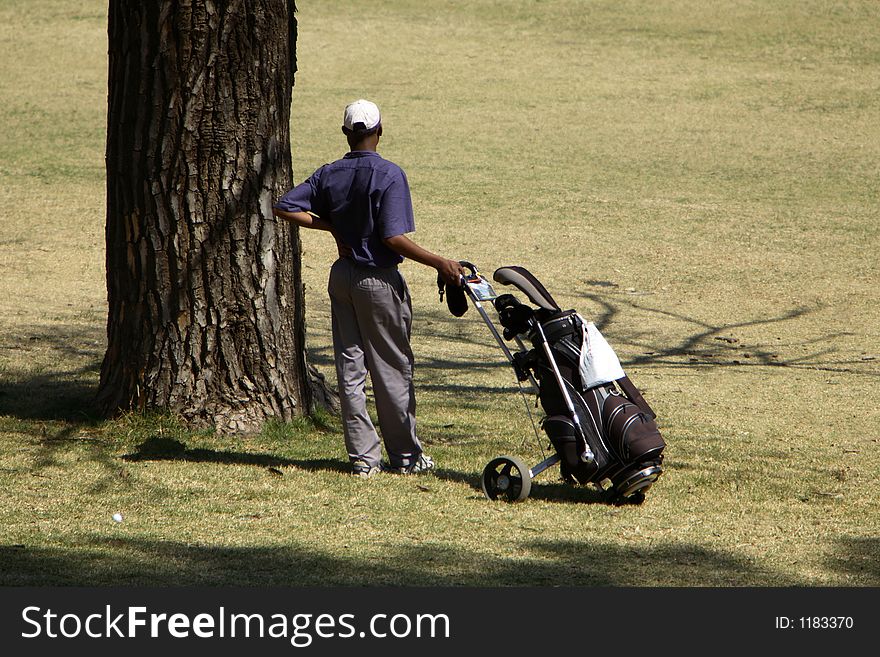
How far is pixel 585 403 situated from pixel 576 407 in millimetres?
48

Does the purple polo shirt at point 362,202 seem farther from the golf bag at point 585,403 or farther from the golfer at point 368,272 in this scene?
the golf bag at point 585,403

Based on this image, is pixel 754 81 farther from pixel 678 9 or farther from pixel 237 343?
pixel 237 343

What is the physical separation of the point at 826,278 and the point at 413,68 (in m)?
16.3

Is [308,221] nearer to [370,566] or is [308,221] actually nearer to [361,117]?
[361,117]

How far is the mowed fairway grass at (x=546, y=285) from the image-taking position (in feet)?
16.6

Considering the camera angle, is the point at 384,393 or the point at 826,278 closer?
the point at 384,393

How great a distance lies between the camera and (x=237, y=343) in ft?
22.3

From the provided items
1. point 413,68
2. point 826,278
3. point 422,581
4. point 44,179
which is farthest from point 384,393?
point 413,68

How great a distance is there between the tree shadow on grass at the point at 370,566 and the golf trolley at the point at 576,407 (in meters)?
0.58

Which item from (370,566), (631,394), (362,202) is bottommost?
(370,566)

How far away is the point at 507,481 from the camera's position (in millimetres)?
5758

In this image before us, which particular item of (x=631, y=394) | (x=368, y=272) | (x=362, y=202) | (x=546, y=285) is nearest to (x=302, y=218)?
(x=362, y=202)

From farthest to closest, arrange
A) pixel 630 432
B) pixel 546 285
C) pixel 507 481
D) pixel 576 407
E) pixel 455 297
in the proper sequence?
pixel 546 285
pixel 455 297
pixel 507 481
pixel 576 407
pixel 630 432

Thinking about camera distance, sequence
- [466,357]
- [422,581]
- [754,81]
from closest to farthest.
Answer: [422,581]
[466,357]
[754,81]
